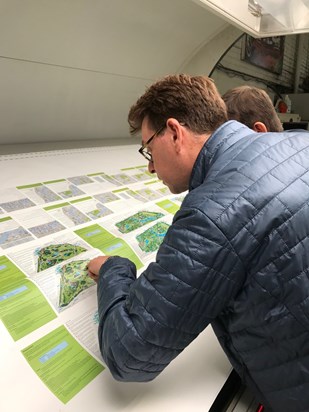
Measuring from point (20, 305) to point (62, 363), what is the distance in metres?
0.20

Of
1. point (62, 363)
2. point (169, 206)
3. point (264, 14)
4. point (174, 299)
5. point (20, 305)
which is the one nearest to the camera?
point (174, 299)

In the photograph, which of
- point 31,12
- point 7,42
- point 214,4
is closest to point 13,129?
point 7,42

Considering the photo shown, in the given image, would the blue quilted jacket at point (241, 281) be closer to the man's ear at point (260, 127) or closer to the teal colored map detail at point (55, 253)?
the teal colored map detail at point (55, 253)

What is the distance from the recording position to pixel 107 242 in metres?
1.19

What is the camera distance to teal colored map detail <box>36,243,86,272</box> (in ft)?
3.34

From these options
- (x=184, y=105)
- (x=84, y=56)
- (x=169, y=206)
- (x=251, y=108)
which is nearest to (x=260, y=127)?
(x=251, y=108)

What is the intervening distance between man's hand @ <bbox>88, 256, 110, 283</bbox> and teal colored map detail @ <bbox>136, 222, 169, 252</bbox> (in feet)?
0.80

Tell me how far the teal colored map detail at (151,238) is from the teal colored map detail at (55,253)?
22cm

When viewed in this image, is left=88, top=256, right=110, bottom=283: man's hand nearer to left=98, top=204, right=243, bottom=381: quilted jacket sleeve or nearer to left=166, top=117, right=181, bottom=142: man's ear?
left=98, top=204, right=243, bottom=381: quilted jacket sleeve

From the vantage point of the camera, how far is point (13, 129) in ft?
6.23

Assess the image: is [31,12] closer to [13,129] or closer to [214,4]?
[13,129]

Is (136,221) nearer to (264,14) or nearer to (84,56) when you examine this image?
(84,56)

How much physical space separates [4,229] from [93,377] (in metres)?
0.62

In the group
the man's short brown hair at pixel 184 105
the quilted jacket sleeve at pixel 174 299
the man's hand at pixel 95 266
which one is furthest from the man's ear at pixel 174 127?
the man's hand at pixel 95 266
